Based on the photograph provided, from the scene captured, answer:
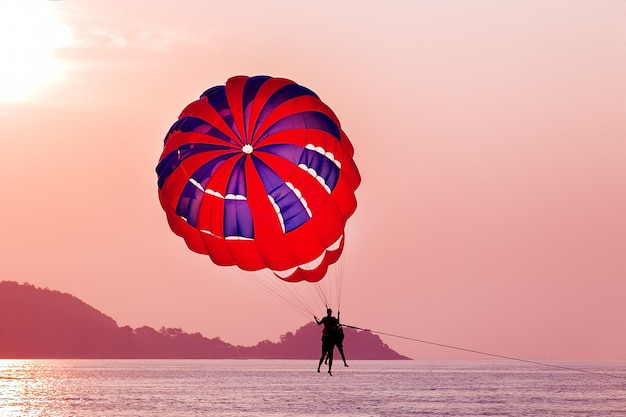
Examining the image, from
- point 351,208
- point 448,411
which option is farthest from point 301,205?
point 448,411

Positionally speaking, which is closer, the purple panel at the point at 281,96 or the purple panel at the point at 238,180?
the purple panel at the point at 238,180

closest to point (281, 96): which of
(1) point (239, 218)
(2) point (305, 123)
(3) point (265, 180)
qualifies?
(2) point (305, 123)

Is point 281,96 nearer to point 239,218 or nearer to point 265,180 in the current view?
point 265,180

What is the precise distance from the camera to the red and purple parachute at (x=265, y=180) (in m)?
32.3

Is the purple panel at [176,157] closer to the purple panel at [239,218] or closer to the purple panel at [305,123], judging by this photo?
the purple panel at [305,123]

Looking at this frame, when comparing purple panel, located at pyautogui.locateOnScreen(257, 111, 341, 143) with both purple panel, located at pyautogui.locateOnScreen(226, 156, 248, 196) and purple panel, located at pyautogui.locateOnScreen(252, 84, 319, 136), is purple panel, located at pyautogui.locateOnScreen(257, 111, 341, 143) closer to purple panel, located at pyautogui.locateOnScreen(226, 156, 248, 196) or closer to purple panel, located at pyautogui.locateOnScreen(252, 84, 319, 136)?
purple panel, located at pyautogui.locateOnScreen(252, 84, 319, 136)

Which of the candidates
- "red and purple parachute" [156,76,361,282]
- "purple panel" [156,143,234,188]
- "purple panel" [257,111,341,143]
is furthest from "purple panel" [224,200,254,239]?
"purple panel" [257,111,341,143]

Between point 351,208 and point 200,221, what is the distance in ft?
15.9

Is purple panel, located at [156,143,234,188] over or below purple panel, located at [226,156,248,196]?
over

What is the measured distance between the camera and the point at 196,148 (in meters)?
32.7

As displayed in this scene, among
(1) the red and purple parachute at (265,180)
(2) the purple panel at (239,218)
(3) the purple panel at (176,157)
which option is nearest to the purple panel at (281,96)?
(1) the red and purple parachute at (265,180)

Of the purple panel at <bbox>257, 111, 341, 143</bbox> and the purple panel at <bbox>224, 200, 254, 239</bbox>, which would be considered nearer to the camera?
the purple panel at <bbox>224, 200, 254, 239</bbox>

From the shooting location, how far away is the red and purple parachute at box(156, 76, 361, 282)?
3234 centimetres

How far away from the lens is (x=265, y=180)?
32.2 metres
